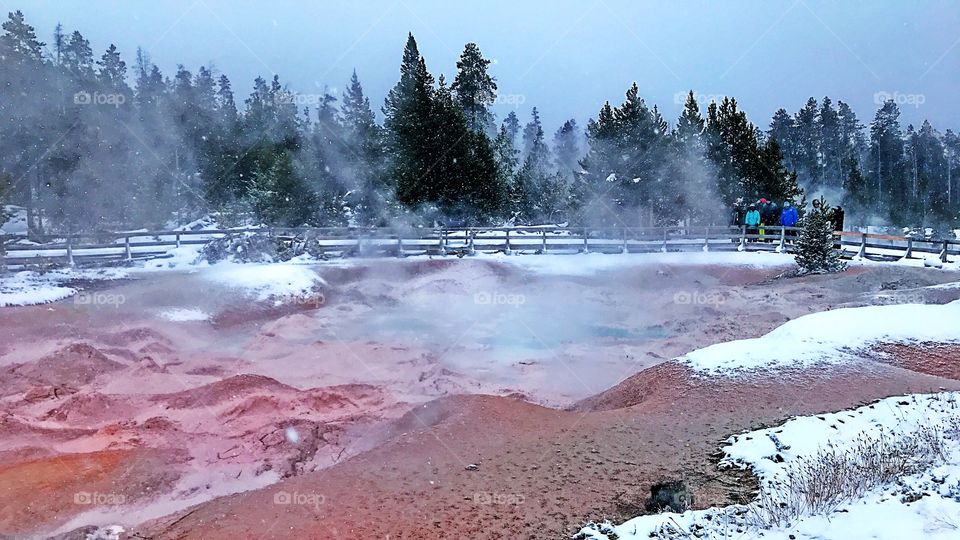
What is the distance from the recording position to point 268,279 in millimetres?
22484

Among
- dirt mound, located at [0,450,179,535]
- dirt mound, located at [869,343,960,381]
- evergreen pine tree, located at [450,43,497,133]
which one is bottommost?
dirt mound, located at [0,450,179,535]

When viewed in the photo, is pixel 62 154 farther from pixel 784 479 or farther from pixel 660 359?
pixel 784 479

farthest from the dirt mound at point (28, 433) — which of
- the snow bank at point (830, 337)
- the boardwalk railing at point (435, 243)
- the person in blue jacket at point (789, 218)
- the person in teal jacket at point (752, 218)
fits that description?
the person in blue jacket at point (789, 218)

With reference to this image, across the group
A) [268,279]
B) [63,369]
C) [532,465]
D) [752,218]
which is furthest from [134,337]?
[752,218]

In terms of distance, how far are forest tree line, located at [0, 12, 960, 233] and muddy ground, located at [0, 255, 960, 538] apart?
15.3 metres

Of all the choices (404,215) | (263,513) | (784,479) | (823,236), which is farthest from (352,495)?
(404,215)

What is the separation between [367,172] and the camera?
46344 mm

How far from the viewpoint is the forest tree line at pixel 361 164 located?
122 feet

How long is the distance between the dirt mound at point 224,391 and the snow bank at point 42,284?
10592 millimetres

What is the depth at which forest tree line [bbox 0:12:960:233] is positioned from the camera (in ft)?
122

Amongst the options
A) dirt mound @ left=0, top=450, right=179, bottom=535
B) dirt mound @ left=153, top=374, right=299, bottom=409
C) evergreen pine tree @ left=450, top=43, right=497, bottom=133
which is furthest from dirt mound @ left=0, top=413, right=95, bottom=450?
evergreen pine tree @ left=450, top=43, right=497, bottom=133

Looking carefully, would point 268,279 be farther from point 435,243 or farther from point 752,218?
point 752,218

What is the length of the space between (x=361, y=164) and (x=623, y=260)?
1054 inches

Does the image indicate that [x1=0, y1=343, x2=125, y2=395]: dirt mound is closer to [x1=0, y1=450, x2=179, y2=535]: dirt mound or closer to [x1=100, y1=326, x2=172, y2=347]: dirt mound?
[x1=100, y1=326, x2=172, y2=347]: dirt mound
